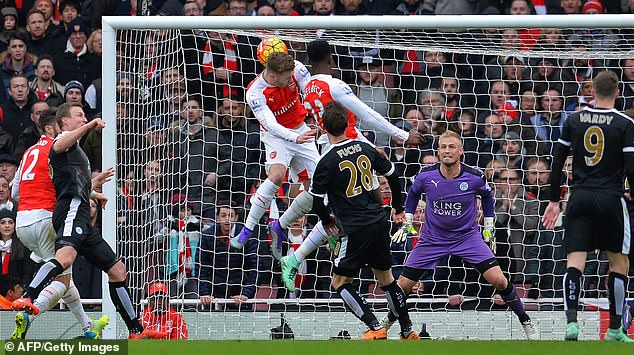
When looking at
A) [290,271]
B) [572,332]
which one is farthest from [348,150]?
[572,332]

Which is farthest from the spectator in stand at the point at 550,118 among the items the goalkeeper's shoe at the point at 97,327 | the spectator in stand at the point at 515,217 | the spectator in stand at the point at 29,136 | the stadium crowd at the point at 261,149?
the spectator in stand at the point at 29,136

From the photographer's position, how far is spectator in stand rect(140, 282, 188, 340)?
35.6 feet

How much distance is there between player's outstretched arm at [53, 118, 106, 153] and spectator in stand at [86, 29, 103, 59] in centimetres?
430

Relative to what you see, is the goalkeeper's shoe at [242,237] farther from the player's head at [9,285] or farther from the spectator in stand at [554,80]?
the spectator in stand at [554,80]

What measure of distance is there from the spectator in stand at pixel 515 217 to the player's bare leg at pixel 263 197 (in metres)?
2.33

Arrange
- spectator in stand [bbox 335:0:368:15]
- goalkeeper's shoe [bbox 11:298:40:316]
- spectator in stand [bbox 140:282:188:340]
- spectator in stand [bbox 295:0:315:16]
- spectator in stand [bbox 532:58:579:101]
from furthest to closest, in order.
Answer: spectator in stand [bbox 295:0:315:16]
spectator in stand [bbox 335:0:368:15]
spectator in stand [bbox 532:58:579:101]
spectator in stand [bbox 140:282:188:340]
goalkeeper's shoe [bbox 11:298:40:316]

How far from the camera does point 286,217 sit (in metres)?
11.2

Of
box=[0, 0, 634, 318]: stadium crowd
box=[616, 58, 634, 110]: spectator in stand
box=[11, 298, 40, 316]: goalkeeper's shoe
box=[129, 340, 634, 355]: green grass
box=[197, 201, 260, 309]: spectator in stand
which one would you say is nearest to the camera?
box=[129, 340, 634, 355]: green grass

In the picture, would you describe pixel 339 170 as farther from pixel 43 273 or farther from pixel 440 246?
pixel 43 273

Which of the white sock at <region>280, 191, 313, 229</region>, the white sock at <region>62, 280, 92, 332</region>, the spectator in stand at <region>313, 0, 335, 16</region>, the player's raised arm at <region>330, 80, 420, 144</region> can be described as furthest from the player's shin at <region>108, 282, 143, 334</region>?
the spectator in stand at <region>313, 0, 335, 16</region>

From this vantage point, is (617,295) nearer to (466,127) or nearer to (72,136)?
(466,127)

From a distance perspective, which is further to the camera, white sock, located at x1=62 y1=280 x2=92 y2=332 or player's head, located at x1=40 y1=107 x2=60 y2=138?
white sock, located at x1=62 y1=280 x2=92 y2=332

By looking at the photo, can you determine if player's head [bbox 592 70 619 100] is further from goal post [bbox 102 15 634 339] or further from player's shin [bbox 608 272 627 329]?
goal post [bbox 102 15 634 339]

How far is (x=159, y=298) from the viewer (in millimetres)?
11109
